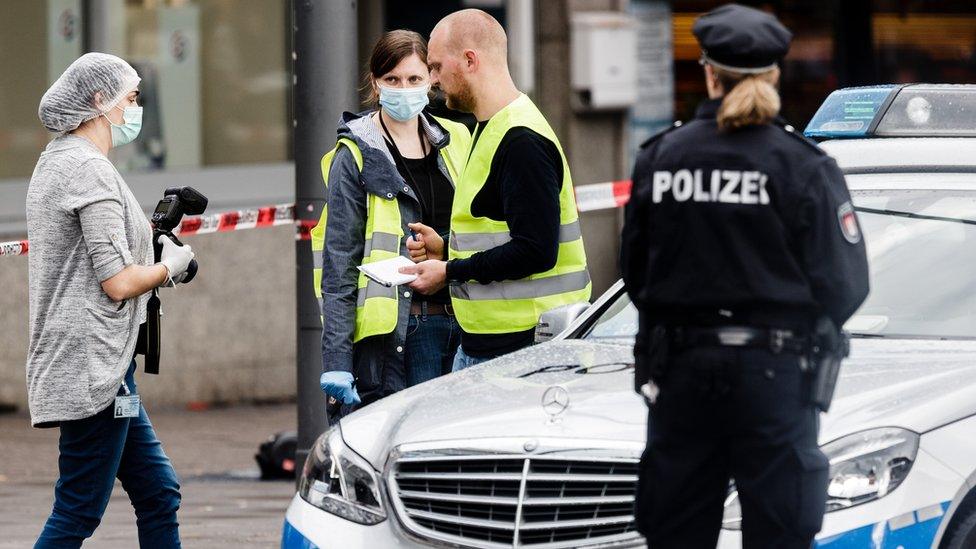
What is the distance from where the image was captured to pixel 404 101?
614 cm

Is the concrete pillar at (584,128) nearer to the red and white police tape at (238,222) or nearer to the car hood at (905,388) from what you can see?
the red and white police tape at (238,222)

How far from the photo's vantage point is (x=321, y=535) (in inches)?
191

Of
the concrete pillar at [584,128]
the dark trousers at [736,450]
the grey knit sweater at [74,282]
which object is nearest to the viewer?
the dark trousers at [736,450]

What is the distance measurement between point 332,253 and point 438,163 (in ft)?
1.67

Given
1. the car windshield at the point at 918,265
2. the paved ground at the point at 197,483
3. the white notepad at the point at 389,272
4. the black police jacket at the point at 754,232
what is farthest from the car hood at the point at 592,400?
the paved ground at the point at 197,483

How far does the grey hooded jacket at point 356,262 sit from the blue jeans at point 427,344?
0.06 m

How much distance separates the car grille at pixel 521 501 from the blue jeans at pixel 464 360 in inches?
41.9

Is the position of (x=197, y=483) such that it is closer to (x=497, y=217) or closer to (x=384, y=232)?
(x=384, y=232)

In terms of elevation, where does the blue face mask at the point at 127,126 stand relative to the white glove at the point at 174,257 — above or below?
above

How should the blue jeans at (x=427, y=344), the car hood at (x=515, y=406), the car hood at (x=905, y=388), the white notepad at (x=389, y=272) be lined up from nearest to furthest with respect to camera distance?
1. the car hood at (x=905, y=388)
2. the car hood at (x=515, y=406)
3. the white notepad at (x=389, y=272)
4. the blue jeans at (x=427, y=344)

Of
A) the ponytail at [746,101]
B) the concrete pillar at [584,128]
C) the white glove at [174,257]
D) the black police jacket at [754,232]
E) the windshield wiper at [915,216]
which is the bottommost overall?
the concrete pillar at [584,128]

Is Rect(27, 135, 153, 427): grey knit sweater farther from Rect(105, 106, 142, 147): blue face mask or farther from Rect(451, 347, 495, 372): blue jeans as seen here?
Rect(451, 347, 495, 372): blue jeans

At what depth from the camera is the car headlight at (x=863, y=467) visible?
14.4 ft

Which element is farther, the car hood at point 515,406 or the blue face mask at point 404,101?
the blue face mask at point 404,101
